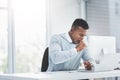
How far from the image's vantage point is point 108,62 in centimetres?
273

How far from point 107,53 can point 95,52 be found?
0.45 feet

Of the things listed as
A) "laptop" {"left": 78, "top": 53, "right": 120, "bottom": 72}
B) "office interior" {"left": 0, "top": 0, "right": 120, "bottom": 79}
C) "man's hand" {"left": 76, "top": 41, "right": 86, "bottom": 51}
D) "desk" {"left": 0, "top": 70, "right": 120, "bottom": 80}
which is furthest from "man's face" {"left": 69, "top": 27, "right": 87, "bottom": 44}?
"office interior" {"left": 0, "top": 0, "right": 120, "bottom": 79}

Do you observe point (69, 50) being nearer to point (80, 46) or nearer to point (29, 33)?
point (80, 46)

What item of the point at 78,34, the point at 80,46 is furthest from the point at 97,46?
the point at 78,34

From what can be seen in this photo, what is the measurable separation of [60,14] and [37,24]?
0.52 meters

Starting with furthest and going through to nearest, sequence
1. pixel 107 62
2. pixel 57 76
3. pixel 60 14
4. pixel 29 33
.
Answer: pixel 60 14 → pixel 29 33 → pixel 107 62 → pixel 57 76

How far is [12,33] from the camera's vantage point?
184 inches

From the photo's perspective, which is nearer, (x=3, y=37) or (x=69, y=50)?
(x=69, y=50)

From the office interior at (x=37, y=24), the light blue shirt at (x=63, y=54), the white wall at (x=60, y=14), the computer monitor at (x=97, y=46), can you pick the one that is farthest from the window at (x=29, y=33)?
the computer monitor at (x=97, y=46)

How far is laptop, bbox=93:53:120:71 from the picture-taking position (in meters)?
2.68

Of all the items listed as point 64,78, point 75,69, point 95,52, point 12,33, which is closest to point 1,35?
point 12,33

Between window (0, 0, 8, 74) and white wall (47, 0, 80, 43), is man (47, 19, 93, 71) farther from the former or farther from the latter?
white wall (47, 0, 80, 43)

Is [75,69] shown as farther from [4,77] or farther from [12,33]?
[12,33]

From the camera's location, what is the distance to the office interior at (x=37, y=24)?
466 centimetres
